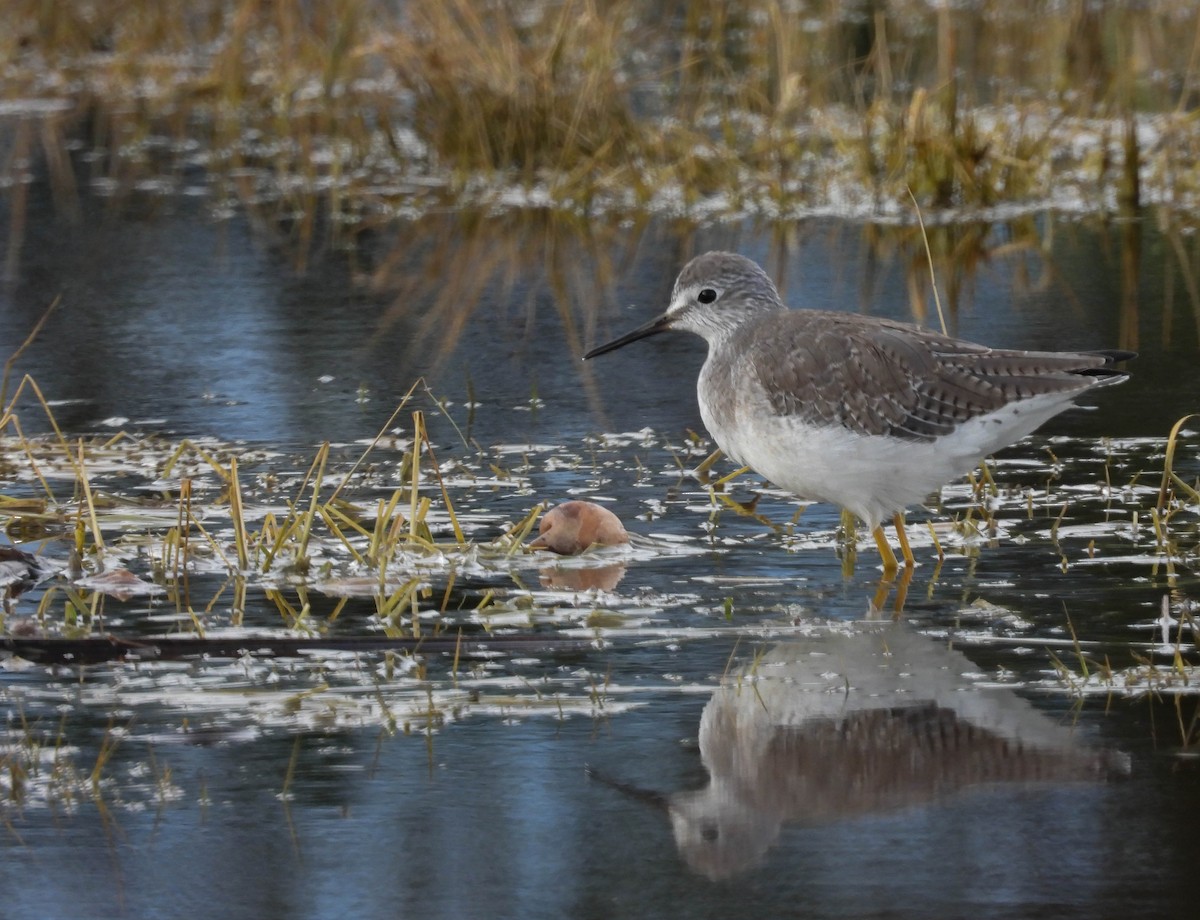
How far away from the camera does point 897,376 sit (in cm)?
596

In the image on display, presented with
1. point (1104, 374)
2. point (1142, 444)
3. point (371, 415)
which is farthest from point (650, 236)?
point (1104, 374)

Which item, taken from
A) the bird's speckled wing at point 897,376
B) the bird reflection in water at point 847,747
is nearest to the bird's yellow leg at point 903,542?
the bird's speckled wing at point 897,376

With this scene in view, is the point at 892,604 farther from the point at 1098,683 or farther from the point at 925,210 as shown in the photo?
the point at 925,210

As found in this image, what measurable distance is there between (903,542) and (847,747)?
60.6 inches

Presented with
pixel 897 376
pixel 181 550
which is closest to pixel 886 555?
pixel 897 376

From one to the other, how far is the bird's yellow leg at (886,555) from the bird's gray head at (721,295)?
41.9 inches

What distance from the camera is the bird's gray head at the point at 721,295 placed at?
21.9ft

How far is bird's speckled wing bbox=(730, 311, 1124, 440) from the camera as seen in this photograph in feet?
19.1

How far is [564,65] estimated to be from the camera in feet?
40.9

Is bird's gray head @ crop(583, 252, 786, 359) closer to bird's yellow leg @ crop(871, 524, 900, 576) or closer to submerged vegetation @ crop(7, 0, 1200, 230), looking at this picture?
bird's yellow leg @ crop(871, 524, 900, 576)

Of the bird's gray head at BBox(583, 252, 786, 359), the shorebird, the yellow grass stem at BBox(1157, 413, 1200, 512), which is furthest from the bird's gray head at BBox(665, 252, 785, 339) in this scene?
the yellow grass stem at BBox(1157, 413, 1200, 512)

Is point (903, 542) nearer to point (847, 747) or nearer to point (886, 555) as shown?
point (886, 555)

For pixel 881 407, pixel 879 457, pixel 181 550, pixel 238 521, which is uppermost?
pixel 881 407

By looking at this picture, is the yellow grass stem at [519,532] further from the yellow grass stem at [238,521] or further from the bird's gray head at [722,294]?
the bird's gray head at [722,294]
